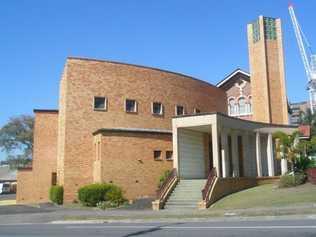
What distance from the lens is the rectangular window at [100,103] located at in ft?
107

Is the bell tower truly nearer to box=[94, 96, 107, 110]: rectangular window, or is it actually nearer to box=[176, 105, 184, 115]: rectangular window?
box=[176, 105, 184, 115]: rectangular window

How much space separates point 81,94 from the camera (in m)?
32.2

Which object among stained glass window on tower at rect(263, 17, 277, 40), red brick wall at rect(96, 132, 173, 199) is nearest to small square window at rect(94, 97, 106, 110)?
red brick wall at rect(96, 132, 173, 199)

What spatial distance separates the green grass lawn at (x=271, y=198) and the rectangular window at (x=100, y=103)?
1226 cm

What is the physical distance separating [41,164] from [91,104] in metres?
10.3

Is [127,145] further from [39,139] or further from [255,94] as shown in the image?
[255,94]

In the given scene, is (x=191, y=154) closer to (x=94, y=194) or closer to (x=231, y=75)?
(x=94, y=194)

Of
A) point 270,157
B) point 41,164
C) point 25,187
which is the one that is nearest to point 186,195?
point 270,157

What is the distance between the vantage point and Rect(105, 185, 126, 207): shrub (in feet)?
89.4

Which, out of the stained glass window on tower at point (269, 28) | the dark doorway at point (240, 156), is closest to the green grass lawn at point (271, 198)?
the dark doorway at point (240, 156)

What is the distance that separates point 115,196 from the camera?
2744 cm

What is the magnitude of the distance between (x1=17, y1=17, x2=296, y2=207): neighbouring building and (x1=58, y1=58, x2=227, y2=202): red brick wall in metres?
0.07

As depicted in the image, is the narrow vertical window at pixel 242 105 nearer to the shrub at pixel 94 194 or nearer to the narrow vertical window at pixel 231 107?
the narrow vertical window at pixel 231 107

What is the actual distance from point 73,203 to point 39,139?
36.0ft
